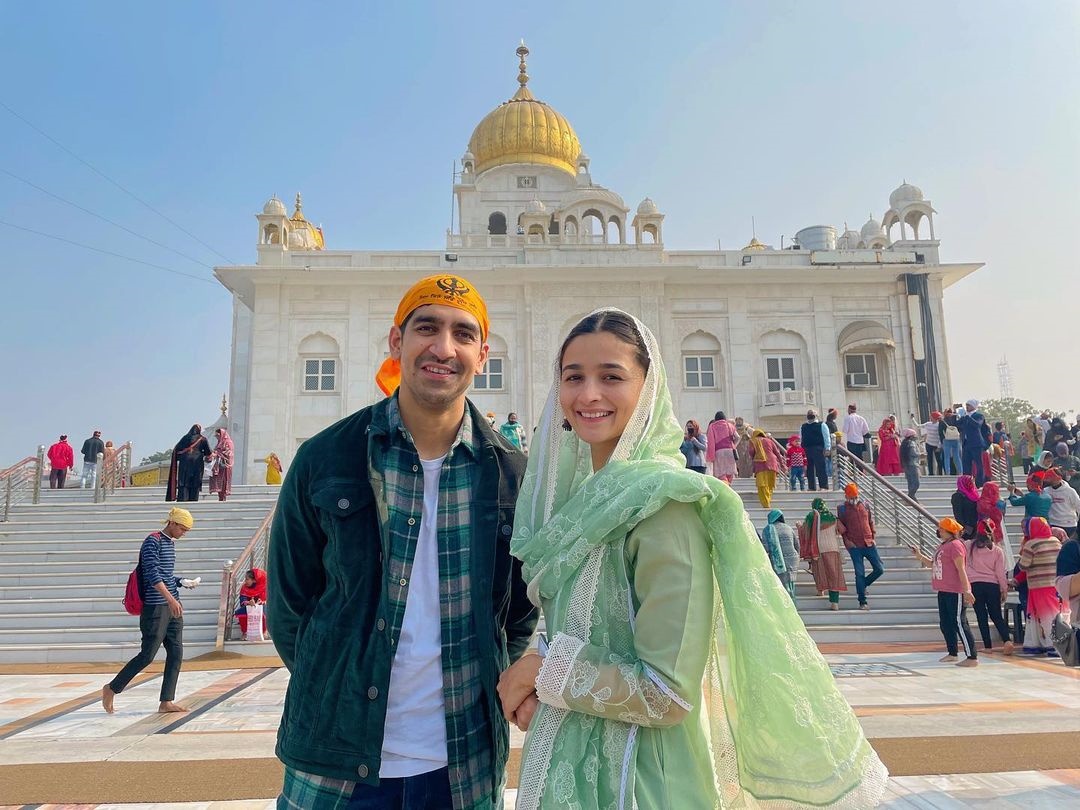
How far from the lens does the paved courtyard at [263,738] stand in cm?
330

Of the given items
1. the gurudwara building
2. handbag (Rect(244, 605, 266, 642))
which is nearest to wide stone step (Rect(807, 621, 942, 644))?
handbag (Rect(244, 605, 266, 642))

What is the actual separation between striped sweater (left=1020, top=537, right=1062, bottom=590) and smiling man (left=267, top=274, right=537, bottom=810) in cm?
712

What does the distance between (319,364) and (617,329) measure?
21146 mm

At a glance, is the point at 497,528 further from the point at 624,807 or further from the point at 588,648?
the point at 624,807

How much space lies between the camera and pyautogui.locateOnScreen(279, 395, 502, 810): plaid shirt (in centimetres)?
171

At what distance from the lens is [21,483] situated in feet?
43.5

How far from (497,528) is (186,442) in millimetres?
13327

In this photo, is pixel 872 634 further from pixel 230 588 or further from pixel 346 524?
pixel 346 524

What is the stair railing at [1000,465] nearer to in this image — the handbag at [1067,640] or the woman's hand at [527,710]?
the handbag at [1067,640]

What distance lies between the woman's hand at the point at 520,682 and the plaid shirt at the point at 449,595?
17 centimetres

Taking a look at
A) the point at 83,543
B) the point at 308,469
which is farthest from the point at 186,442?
the point at 308,469

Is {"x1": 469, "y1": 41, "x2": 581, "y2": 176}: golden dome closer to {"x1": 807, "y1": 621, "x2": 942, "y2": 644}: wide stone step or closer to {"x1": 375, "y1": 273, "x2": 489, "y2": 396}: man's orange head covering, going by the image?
{"x1": 807, "y1": 621, "x2": 942, "y2": 644}: wide stone step

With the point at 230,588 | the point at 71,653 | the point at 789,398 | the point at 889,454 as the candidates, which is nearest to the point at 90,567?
the point at 71,653

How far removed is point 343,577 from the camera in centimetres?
180
